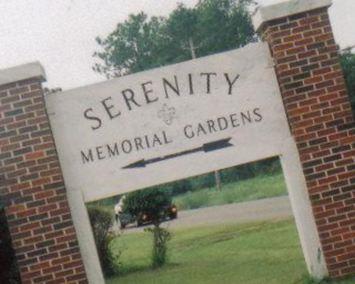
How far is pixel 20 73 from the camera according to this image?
278 inches

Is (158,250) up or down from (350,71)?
down

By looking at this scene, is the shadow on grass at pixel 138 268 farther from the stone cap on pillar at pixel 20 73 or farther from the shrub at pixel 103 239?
the stone cap on pillar at pixel 20 73

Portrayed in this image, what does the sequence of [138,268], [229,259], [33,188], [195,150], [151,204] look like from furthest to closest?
[151,204]
[138,268]
[229,259]
[195,150]
[33,188]

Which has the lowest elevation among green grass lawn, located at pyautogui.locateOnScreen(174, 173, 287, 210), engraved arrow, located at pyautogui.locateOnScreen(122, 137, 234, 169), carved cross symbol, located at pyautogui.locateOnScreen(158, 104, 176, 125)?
green grass lawn, located at pyautogui.locateOnScreen(174, 173, 287, 210)

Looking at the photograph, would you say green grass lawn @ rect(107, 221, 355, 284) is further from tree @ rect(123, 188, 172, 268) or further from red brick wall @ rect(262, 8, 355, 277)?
red brick wall @ rect(262, 8, 355, 277)

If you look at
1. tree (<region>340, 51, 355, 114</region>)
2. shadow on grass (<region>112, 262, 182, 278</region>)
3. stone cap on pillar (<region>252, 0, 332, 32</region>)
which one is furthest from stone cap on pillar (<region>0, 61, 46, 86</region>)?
tree (<region>340, 51, 355, 114</region>)

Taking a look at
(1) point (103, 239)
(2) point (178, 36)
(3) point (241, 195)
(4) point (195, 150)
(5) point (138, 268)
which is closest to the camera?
(4) point (195, 150)

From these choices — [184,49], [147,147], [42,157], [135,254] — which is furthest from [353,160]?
[184,49]

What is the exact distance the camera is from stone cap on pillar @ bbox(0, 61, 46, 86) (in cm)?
705

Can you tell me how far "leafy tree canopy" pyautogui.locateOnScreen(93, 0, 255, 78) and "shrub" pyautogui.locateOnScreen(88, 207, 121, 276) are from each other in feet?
138

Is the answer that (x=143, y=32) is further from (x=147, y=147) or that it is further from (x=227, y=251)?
(x=147, y=147)

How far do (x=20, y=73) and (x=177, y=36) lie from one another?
188 feet

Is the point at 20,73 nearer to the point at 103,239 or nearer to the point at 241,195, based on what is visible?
the point at 103,239

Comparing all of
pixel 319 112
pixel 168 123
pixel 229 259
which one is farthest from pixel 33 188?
pixel 229 259
